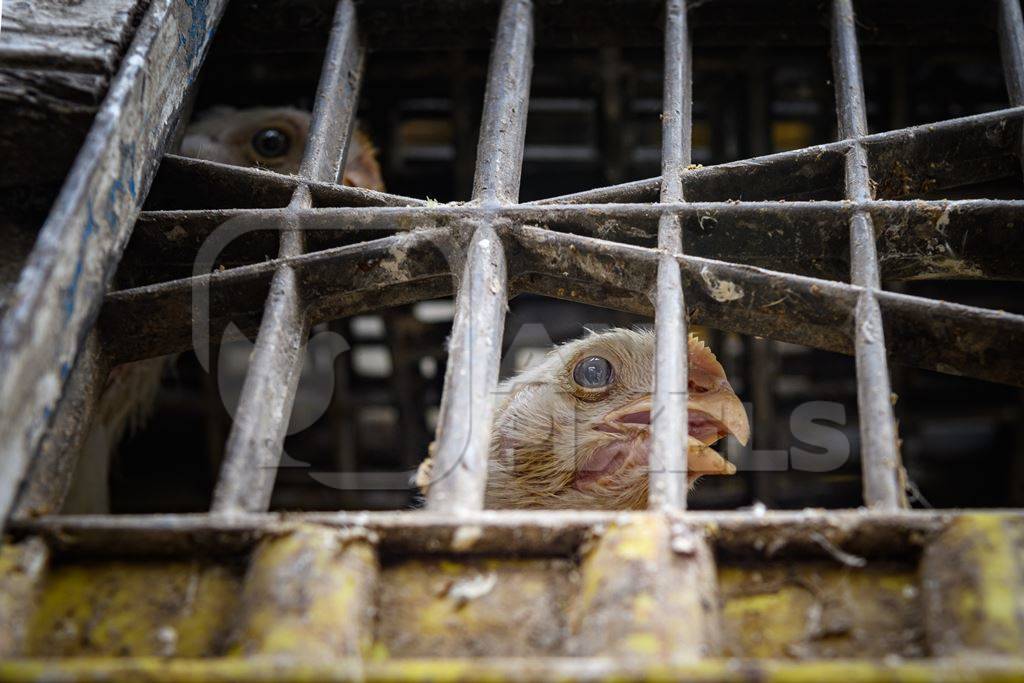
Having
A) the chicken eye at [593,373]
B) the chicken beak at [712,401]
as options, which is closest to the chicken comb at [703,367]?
the chicken beak at [712,401]

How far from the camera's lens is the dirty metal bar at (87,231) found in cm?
179

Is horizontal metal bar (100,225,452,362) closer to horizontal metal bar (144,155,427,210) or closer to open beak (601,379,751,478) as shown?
horizontal metal bar (144,155,427,210)

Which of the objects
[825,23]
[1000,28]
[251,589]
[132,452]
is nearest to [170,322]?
[251,589]

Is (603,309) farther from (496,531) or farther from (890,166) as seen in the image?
(496,531)

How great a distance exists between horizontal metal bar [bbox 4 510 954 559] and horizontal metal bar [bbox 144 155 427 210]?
96 cm

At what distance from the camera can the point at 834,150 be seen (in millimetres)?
2580

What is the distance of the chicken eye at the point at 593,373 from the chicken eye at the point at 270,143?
2.23m

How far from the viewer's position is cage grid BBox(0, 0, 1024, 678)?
177cm

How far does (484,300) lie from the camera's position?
2195 millimetres

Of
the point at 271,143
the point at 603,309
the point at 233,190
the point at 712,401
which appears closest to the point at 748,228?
the point at 712,401

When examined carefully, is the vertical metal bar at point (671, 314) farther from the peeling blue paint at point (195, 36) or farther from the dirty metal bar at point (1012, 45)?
the peeling blue paint at point (195, 36)

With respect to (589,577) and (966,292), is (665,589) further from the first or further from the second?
(966,292)

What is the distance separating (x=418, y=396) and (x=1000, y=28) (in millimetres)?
3307

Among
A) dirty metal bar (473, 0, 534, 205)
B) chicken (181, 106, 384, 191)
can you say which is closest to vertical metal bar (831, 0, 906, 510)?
dirty metal bar (473, 0, 534, 205)
